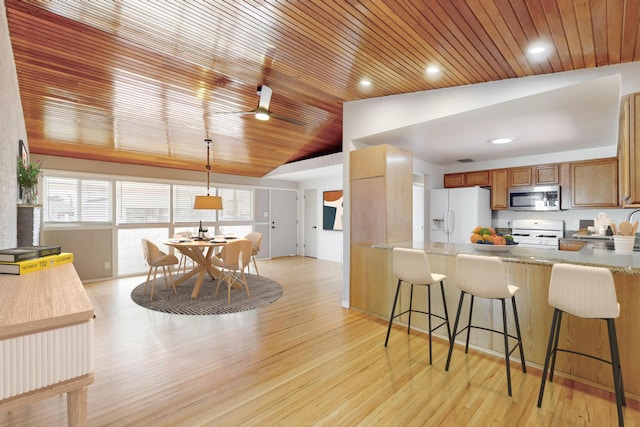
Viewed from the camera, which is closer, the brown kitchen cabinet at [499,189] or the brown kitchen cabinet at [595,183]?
the brown kitchen cabinet at [595,183]

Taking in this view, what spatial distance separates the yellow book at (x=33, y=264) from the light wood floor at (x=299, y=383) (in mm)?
1022

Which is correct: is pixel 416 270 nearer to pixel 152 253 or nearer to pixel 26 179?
pixel 26 179

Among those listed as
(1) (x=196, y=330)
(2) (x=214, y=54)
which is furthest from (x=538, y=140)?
(1) (x=196, y=330)

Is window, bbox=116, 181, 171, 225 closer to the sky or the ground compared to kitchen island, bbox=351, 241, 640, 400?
closer to the sky

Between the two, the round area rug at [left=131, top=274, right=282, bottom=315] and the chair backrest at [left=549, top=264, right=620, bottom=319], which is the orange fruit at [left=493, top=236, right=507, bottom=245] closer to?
the chair backrest at [left=549, top=264, right=620, bottom=319]

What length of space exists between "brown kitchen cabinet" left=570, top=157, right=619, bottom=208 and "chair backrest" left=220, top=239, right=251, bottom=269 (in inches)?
188

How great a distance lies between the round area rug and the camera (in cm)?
398

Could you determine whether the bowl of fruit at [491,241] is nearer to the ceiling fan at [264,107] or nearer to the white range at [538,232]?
the ceiling fan at [264,107]

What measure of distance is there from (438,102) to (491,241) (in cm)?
Result: 145

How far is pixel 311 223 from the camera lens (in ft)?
27.7

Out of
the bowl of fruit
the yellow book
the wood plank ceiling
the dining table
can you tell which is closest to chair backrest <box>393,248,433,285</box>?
the bowl of fruit

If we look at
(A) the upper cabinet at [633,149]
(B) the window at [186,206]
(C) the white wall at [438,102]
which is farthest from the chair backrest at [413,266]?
(B) the window at [186,206]

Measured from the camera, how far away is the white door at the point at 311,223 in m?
8.30

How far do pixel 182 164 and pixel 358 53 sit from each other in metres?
4.96
